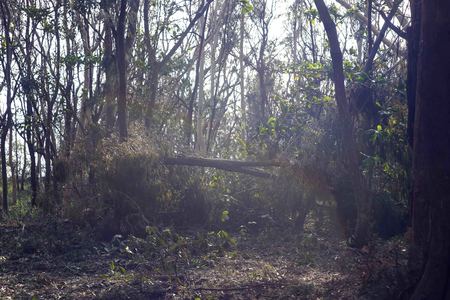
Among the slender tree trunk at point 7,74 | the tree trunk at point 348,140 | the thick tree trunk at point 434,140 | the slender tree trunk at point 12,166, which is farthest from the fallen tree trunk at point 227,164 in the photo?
the slender tree trunk at point 12,166

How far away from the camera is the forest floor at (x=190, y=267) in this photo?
311 inches

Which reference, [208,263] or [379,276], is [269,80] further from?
[379,276]

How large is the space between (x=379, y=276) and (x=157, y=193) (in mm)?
6628

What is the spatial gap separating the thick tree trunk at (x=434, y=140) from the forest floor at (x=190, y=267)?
60 centimetres

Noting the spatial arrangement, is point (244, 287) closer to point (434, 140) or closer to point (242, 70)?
point (434, 140)

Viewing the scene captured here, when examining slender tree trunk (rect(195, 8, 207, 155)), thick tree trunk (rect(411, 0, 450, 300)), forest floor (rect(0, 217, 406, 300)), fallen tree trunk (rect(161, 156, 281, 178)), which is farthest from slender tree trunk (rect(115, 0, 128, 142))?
thick tree trunk (rect(411, 0, 450, 300))

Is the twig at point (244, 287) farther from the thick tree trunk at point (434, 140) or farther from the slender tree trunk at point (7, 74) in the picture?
the slender tree trunk at point (7, 74)

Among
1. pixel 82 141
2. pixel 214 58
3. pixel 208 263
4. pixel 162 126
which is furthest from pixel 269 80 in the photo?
pixel 208 263

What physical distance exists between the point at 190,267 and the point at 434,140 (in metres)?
4.49

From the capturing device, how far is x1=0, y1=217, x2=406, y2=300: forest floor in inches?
311

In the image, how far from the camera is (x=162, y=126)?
15.5 metres

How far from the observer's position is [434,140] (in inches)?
258

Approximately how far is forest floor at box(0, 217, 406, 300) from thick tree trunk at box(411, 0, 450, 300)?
1.96 feet

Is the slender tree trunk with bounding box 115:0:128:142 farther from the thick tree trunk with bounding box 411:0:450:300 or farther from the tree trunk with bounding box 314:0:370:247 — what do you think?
the thick tree trunk with bounding box 411:0:450:300
